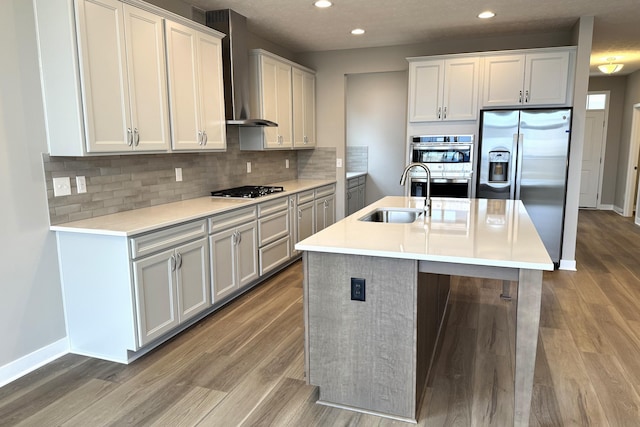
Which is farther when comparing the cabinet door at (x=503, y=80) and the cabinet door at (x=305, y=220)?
the cabinet door at (x=305, y=220)

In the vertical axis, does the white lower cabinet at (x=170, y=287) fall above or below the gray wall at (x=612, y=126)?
below

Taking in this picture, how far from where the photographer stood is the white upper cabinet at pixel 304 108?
5.25 metres

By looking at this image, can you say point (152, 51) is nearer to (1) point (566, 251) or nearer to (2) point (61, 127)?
(2) point (61, 127)

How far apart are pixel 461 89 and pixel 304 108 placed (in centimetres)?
192

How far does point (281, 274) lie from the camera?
4.52 meters

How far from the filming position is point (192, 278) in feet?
10.1

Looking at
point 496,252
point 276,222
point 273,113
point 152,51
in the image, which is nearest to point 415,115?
point 273,113

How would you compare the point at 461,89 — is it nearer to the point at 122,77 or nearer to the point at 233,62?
the point at 233,62

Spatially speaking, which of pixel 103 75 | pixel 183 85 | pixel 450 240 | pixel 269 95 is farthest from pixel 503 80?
pixel 103 75

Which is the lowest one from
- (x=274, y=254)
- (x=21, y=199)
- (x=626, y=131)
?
(x=274, y=254)

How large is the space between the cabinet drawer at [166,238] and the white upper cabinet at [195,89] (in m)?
0.67

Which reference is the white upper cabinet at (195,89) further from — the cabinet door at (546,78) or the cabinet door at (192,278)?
the cabinet door at (546,78)

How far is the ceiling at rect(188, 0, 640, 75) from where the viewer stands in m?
3.87

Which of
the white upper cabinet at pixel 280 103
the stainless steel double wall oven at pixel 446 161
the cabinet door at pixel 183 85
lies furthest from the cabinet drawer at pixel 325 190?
the cabinet door at pixel 183 85
